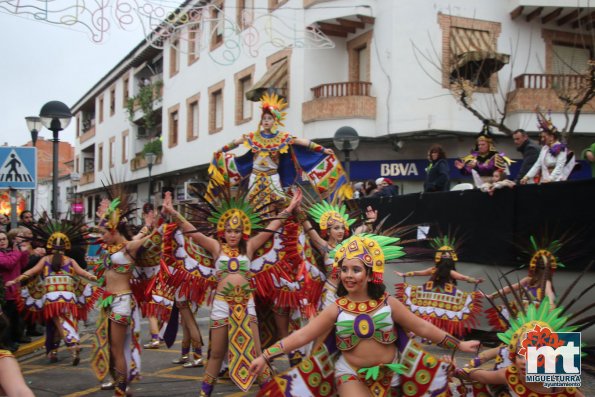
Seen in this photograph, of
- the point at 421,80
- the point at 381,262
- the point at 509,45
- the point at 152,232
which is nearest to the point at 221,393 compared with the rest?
the point at 152,232

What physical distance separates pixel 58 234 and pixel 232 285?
3635 mm

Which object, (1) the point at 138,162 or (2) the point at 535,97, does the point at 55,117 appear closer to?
(2) the point at 535,97

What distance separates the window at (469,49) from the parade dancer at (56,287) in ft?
39.6

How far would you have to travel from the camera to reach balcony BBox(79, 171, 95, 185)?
134 ft

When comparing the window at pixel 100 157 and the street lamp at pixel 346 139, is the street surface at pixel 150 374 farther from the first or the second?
the window at pixel 100 157

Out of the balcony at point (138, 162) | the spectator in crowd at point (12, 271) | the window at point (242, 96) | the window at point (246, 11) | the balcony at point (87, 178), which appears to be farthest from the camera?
the balcony at point (87, 178)

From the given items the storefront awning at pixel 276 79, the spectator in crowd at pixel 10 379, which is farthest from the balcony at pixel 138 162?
the spectator in crowd at pixel 10 379

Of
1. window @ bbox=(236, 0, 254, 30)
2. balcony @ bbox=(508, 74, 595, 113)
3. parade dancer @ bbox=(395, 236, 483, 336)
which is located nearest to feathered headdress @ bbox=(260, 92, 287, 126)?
parade dancer @ bbox=(395, 236, 483, 336)

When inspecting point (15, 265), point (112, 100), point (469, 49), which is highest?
point (112, 100)

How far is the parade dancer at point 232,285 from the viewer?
5.94m

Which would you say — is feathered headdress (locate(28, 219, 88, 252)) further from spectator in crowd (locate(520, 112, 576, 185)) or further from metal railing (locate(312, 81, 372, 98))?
metal railing (locate(312, 81, 372, 98))

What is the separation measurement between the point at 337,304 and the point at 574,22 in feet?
57.7

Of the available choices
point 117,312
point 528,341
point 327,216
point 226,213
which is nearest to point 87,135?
point 117,312

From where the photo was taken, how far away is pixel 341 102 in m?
18.7
